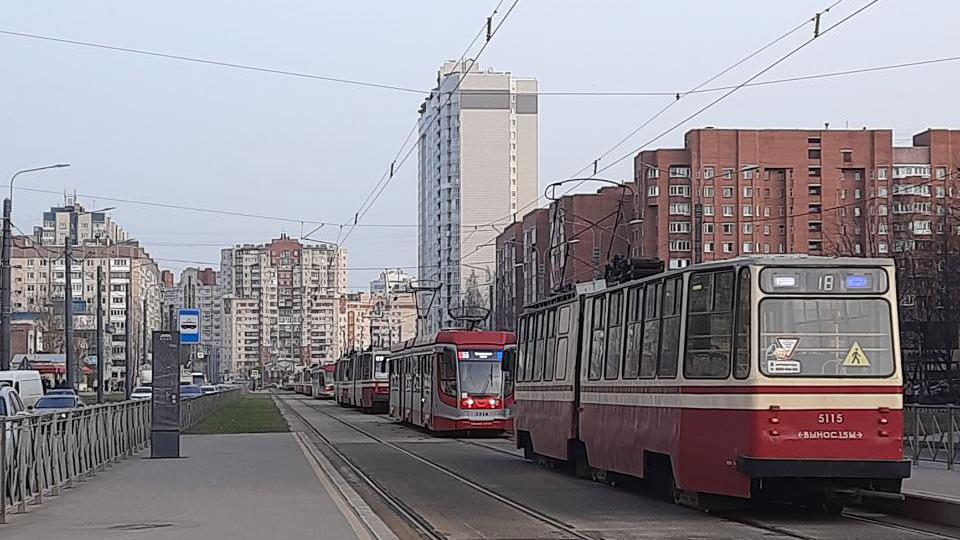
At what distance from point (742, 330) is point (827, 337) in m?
0.95

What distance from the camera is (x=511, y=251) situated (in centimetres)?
10362

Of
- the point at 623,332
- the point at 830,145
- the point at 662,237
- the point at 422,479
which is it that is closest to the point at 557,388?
the point at 422,479

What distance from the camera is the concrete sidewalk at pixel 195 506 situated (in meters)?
14.9

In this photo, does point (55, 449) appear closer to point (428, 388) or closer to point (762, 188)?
point (428, 388)

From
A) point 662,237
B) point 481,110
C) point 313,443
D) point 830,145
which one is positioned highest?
point 481,110

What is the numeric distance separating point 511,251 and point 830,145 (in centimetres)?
2400

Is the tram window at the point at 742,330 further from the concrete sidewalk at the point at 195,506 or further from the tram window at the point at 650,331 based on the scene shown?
the concrete sidewalk at the point at 195,506

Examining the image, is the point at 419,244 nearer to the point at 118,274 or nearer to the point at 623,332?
the point at 118,274

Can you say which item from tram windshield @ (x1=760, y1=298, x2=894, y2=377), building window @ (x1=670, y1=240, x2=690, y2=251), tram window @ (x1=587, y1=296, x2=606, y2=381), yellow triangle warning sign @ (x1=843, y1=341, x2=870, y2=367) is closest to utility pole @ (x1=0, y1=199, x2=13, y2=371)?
tram window @ (x1=587, y1=296, x2=606, y2=381)

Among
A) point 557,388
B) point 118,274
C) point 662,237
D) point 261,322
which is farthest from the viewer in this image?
point 261,322

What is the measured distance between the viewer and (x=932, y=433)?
83.6ft

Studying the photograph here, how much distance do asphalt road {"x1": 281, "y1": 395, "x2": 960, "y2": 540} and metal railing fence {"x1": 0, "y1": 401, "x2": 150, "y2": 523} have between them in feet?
14.3

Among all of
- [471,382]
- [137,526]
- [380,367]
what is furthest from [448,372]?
[137,526]

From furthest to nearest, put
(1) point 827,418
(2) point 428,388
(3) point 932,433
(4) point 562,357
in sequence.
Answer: (2) point 428,388, (3) point 932,433, (4) point 562,357, (1) point 827,418
